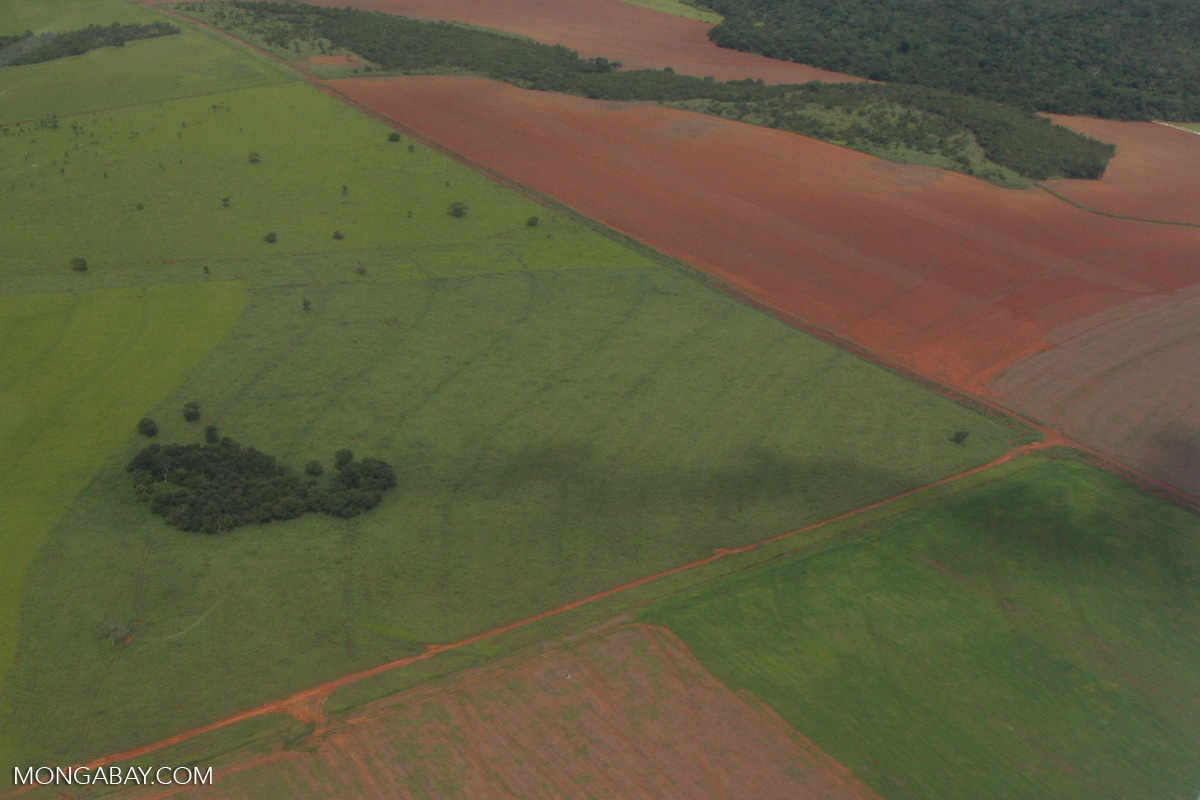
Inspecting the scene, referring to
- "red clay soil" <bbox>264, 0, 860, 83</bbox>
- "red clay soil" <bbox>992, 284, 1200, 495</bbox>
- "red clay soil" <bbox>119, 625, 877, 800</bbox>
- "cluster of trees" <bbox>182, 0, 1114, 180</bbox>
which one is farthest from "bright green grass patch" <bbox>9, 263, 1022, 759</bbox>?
"red clay soil" <bbox>264, 0, 860, 83</bbox>

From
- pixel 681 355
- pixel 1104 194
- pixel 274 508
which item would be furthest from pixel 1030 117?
pixel 274 508

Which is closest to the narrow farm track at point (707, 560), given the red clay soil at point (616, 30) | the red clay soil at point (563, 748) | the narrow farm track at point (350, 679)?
the narrow farm track at point (350, 679)

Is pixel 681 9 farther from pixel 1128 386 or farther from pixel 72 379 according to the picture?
pixel 72 379

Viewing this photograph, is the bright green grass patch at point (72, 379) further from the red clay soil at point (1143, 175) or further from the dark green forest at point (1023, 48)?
the dark green forest at point (1023, 48)

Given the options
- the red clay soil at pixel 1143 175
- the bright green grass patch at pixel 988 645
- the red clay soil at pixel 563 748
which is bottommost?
the red clay soil at pixel 563 748

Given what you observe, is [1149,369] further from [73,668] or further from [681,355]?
[73,668]
